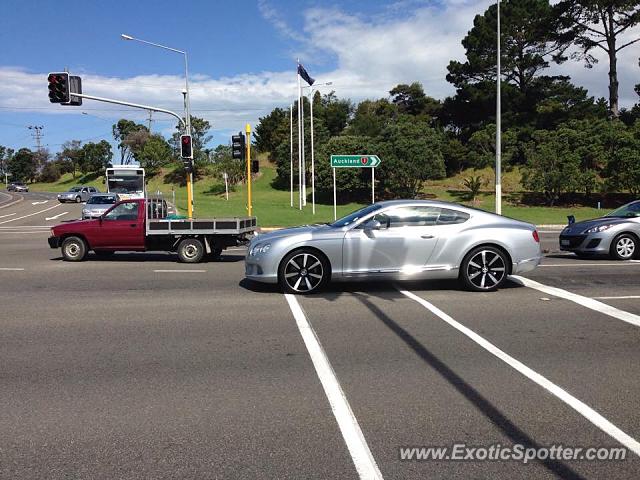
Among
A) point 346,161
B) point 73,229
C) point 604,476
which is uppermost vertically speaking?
point 346,161

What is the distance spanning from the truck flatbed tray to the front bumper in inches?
306

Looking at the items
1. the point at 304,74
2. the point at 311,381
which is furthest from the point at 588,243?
the point at 304,74

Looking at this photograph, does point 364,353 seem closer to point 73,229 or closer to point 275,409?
point 275,409

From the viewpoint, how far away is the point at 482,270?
902cm

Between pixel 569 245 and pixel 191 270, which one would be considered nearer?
pixel 191 270

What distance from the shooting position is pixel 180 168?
85188mm

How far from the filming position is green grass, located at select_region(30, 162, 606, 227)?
31859 millimetres

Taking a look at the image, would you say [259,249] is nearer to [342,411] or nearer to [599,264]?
[342,411]

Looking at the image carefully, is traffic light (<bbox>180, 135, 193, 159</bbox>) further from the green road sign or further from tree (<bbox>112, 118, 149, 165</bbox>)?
tree (<bbox>112, 118, 149, 165</bbox>)

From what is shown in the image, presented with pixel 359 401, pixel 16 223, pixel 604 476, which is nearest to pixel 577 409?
pixel 604 476

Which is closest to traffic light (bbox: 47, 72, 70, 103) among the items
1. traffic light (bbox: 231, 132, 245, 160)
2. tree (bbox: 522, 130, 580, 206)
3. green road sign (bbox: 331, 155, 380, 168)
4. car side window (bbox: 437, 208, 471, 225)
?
traffic light (bbox: 231, 132, 245, 160)

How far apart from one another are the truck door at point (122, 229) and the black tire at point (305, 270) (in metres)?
5.94

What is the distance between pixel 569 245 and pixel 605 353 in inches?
301

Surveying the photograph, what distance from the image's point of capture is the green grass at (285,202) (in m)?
31.9
